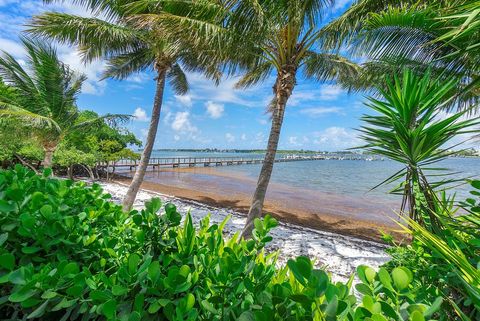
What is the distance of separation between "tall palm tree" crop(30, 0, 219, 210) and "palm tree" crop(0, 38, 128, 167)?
1191mm

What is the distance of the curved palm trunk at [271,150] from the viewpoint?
5.68 meters

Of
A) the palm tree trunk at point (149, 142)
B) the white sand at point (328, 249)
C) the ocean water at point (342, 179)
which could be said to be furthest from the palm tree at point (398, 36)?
the palm tree trunk at point (149, 142)

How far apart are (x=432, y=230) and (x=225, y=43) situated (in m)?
5.08

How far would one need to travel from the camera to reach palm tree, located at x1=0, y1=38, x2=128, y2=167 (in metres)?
7.56

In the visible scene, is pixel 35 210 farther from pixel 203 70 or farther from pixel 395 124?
pixel 203 70

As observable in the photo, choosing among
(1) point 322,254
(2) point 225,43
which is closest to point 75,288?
(2) point 225,43

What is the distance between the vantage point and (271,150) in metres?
5.75

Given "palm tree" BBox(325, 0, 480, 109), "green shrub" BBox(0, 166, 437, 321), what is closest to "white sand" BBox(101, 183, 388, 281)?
"palm tree" BBox(325, 0, 480, 109)

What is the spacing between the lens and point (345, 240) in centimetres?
694

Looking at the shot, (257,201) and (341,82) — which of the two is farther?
(341,82)

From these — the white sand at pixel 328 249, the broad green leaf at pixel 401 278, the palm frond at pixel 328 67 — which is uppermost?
the palm frond at pixel 328 67

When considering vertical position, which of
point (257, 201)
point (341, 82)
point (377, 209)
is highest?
point (341, 82)

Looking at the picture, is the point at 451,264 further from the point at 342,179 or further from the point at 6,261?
the point at 342,179

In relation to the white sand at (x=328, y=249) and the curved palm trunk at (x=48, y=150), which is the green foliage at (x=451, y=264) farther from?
the curved palm trunk at (x=48, y=150)
